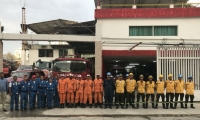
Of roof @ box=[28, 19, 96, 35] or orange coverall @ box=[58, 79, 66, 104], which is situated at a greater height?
roof @ box=[28, 19, 96, 35]

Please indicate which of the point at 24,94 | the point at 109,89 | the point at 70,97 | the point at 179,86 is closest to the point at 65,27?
the point at 70,97

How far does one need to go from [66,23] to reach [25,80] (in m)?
15.7

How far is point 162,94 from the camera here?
45.9ft

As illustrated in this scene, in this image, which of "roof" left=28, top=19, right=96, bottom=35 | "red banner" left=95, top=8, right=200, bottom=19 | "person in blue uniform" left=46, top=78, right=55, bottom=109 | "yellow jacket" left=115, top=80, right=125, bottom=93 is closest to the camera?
"person in blue uniform" left=46, top=78, right=55, bottom=109

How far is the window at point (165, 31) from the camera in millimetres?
20098

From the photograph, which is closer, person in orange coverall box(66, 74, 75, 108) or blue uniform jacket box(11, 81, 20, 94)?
blue uniform jacket box(11, 81, 20, 94)

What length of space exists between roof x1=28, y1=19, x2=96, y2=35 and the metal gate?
34.5 ft

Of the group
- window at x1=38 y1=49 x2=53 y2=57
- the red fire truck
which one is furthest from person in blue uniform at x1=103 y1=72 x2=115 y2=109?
window at x1=38 y1=49 x2=53 y2=57

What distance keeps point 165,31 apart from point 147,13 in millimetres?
1903

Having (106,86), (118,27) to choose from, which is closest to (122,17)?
(118,27)

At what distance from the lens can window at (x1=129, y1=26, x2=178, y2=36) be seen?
20.1 metres

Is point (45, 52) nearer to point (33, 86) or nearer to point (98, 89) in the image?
point (33, 86)

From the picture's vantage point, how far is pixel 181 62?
16203mm

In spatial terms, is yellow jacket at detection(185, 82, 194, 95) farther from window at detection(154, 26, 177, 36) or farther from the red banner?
the red banner
